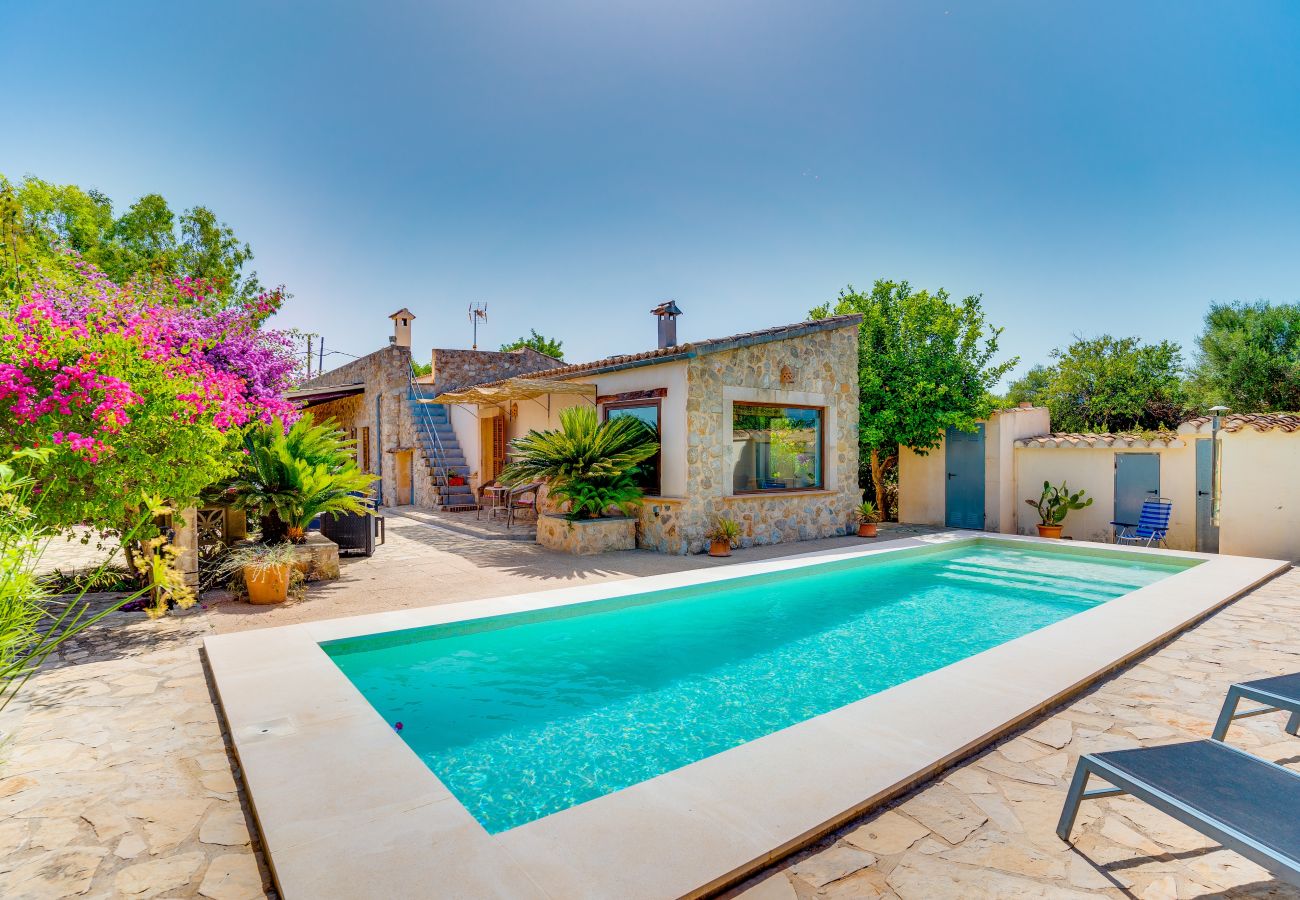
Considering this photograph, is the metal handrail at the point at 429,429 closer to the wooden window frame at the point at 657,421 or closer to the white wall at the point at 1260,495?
the wooden window frame at the point at 657,421

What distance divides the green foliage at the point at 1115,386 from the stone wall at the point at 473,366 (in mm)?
18439

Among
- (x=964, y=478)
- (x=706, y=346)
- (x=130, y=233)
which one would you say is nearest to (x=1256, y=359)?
(x=964, y=478)

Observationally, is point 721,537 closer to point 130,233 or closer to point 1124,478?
point 1124,478

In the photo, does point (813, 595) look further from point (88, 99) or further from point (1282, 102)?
point (88, 99)

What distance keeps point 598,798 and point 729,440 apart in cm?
883

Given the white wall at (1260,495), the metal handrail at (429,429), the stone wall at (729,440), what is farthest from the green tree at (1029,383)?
the metal handrail at (429,429)

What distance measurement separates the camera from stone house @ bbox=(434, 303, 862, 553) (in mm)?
11031

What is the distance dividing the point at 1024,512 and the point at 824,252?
8.12m

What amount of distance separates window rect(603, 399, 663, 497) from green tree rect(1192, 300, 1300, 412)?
850 inches

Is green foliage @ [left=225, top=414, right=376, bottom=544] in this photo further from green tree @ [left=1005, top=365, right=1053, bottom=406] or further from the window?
green tree @ [left=1005, top=365, right=1053, bottom=406]

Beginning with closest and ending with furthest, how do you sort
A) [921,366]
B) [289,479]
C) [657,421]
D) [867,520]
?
[289,479]
[657,421]
[867,520]
[921,366]

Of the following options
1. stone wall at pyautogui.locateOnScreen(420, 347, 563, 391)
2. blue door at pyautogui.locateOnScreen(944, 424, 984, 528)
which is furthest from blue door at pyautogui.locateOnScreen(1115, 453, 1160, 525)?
stone wall at pyautogui.locateOnScreen(420, 347, 563, 391)

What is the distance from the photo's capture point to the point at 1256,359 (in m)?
20.4

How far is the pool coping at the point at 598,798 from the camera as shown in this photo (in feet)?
8.18
